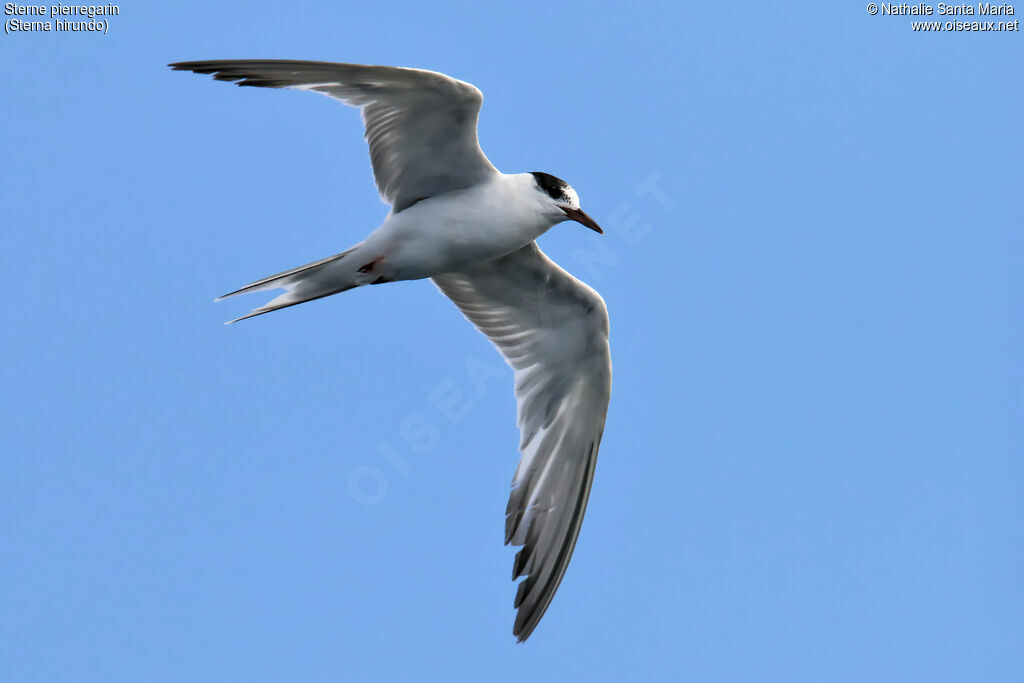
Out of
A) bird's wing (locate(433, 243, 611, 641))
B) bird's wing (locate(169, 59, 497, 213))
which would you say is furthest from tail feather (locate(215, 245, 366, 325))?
bird's wing (locate(433, 243, 611, 641))

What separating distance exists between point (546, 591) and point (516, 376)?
1.75m

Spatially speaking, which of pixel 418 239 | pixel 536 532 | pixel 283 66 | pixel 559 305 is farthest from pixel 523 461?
pixel 283 66

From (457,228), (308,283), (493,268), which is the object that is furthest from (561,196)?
(308,283)

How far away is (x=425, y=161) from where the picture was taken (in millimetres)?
7453

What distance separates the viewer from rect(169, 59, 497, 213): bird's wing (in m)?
6.51

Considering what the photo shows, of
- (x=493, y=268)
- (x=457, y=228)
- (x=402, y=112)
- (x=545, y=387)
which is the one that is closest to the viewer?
(x=402, y=112)

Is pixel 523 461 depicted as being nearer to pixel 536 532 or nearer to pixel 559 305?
pixel 536 532

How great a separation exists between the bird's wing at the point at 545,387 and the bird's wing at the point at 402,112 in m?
1.02

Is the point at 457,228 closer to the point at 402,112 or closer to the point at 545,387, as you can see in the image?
the point at 402,112

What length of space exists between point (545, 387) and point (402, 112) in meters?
2.74

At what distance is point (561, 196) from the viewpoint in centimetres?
757

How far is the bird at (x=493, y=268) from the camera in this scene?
696 centimetres

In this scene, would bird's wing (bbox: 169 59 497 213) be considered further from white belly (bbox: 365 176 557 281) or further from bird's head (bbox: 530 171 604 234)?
bird's head (bbox: 530 171 604 234)

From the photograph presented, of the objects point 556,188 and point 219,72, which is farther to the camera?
point 556,188
